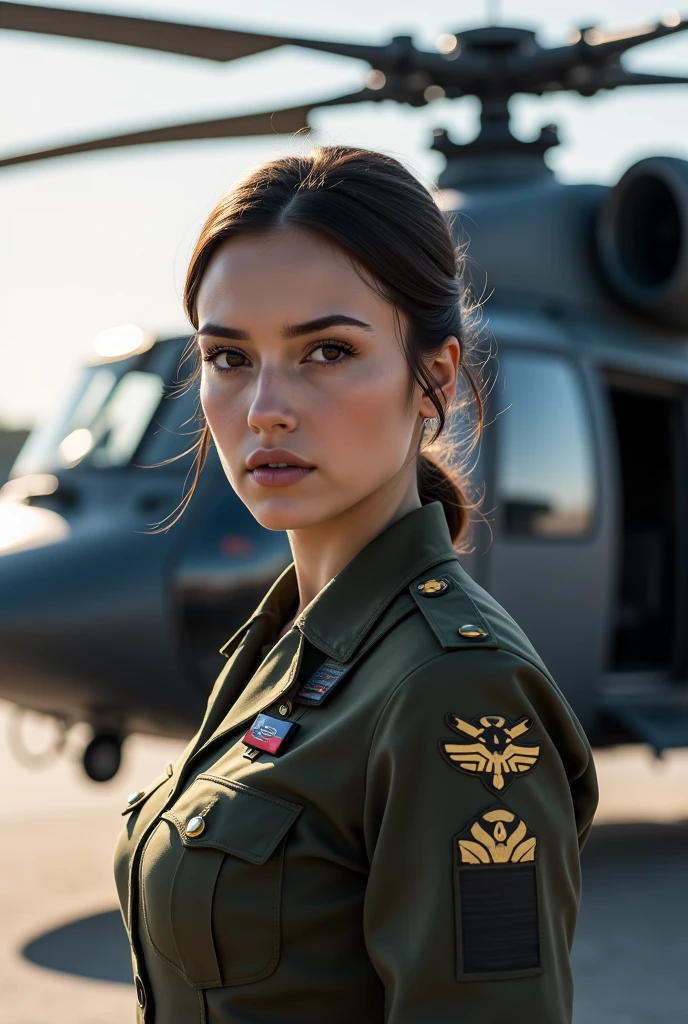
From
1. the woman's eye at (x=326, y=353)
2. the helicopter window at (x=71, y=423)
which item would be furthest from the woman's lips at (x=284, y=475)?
the helicopter window at (x=71, y=423)

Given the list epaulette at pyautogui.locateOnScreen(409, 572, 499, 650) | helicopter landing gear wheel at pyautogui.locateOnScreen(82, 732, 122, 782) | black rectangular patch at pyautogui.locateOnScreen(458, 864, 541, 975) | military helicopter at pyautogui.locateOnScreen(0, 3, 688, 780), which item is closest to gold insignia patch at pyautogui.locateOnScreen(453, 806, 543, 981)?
black rectangular patch at pyautogui.locateOnScreen(458, 864, 541, 975)

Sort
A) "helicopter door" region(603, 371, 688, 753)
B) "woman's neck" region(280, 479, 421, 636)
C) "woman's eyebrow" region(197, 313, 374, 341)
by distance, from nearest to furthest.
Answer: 1. "woman's eyebrow" region(197, 313, 374, 341)
2. "woman's neck" region(280, 479, 421, 636)
3. "helicopter door" region(603, 371, 688, 753)

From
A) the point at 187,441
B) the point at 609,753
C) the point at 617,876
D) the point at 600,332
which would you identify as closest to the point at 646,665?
the point at 609,753

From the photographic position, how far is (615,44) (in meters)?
5.17

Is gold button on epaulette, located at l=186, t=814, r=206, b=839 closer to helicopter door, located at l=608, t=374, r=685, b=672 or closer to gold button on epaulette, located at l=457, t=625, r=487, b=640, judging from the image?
gold button on epaulette, located at l=457, t=625, r=487, b=640

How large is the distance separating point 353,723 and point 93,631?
3.53 meters

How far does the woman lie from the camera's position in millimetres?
1067

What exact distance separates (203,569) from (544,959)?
3675 mm

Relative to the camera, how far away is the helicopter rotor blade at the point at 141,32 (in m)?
4.20

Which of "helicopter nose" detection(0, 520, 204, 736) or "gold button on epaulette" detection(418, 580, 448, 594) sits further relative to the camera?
"helicopter nose" detection(0, 520, 204, 736)

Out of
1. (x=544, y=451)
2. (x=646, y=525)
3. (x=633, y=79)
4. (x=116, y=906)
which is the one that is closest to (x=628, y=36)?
(x=633, y=79)

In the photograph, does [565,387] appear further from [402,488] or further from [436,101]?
[402,488]

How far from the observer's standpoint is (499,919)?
1057 millimetres

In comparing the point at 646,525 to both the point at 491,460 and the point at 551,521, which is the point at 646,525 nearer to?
the point at 551,521
